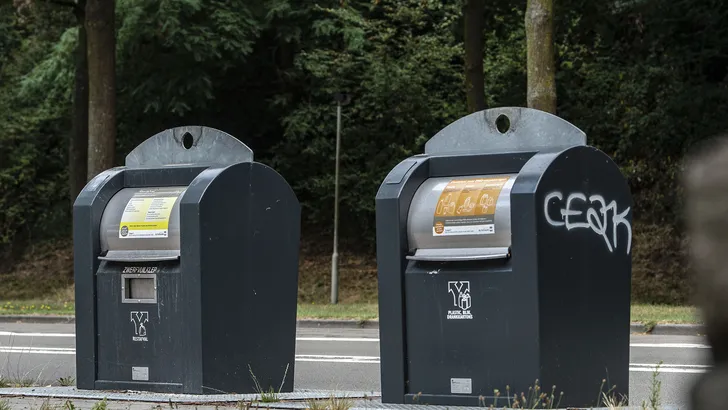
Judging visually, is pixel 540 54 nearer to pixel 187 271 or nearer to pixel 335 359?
pixel 335 359

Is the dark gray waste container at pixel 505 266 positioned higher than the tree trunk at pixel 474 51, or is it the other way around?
the tree trunk at pixel 474 51

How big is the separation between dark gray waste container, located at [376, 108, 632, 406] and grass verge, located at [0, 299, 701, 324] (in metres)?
7.12

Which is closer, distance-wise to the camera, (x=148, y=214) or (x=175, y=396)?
(x=175, y=396)

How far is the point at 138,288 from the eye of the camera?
25.2 ft

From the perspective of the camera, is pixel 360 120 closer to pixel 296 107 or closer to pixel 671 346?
pixel 296 107

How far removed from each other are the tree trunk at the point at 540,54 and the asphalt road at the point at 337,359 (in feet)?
11.1

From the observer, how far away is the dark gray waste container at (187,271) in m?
7.30

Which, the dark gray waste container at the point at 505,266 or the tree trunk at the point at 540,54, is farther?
the tree trunk at the point at 540,54

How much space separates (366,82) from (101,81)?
8410 millimetres

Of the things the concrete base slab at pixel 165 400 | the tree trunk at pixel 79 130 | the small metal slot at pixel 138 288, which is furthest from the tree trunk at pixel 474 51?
the concrete base slab at pixel 165 400

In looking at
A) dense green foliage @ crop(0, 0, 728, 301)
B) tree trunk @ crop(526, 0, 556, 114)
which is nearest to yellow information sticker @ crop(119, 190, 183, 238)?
tree trunk @ crop(526, 0, 556, 114)

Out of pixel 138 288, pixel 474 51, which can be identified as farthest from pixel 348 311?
pixel 138 288

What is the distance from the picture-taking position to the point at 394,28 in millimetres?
27500

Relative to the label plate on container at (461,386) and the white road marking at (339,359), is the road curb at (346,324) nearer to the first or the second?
the white road marking at (339,359)
